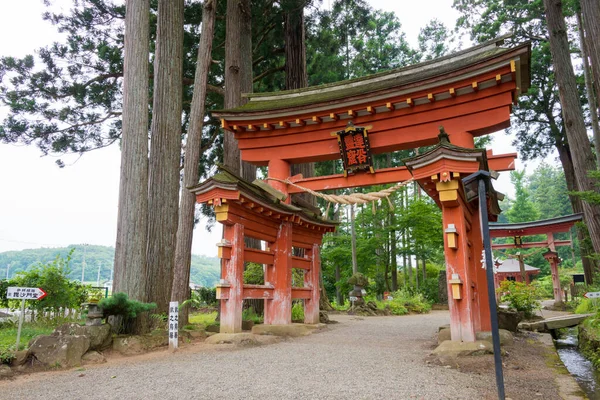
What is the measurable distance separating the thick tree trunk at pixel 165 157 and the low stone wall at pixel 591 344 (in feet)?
22.7

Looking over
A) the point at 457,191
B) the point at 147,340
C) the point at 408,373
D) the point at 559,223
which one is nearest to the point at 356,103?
the point at 457,191

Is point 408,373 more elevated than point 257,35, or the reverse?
point 257,35

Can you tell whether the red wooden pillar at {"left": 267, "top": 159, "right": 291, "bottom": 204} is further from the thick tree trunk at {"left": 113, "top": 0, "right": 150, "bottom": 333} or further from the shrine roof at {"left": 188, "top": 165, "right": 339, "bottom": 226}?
the thick tree trunk at {"left": 113, "top": 0, "right": 150, "bottom": 333}

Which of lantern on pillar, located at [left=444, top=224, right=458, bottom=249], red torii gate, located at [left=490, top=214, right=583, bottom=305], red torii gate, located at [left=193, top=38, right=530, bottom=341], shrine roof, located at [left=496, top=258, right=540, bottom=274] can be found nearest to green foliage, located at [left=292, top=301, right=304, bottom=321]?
red torii gate, located at [left=193, top=38, right=530, bottom=341]

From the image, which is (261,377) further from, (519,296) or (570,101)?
(570,101)

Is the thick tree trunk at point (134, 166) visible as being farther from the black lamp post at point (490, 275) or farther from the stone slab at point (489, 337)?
the black lamp post at point (490, 275)

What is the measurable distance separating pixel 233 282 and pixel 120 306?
1839 millimetres

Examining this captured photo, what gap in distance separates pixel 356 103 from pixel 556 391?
18.1ft

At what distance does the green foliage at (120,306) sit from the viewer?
5.44 meters

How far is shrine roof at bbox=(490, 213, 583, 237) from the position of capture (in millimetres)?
15218

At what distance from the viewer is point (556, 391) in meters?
3.63

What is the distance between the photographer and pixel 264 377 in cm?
416

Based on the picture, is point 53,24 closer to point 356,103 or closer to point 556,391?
point 356,103

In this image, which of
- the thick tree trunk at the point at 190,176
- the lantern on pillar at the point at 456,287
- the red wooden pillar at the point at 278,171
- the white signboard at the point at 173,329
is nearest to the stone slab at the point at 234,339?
the white signboard at the point at 173,329
